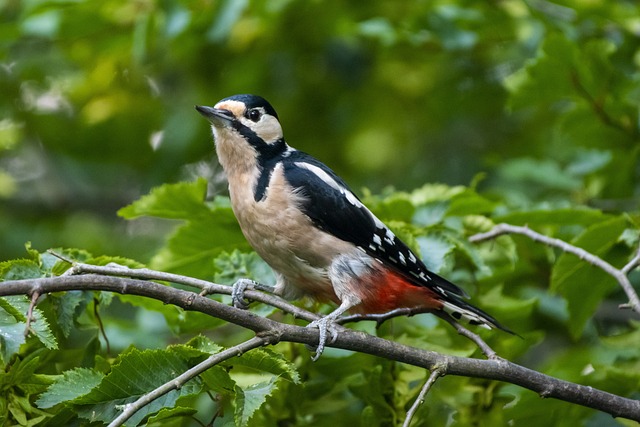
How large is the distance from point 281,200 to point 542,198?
7.41ft

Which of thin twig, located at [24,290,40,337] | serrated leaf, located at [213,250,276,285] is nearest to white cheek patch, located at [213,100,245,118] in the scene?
serrated leaf, located at [213,250,276,285]

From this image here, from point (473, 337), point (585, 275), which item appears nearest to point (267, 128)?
point (473, 337)

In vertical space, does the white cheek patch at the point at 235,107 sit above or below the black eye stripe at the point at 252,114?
above

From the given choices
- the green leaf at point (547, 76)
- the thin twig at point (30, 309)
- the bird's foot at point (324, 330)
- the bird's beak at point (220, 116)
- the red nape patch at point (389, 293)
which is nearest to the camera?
the thin twig at point (30, 309)

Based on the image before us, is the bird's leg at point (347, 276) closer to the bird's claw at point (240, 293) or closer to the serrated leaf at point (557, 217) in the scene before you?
the bird's claw at point (240, 293)

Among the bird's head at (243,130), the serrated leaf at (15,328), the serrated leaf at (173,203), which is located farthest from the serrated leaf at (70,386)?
the bird's head at (243,130)

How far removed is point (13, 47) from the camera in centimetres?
513

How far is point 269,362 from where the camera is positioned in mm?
2211

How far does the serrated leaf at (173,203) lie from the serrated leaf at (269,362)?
1.05m

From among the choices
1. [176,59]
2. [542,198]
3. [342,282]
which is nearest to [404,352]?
[342,282]

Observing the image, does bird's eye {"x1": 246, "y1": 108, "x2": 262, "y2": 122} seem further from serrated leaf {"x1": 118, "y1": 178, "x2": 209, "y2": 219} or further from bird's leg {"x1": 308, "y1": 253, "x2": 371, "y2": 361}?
bird's leg {"x1": 308, "y1": 253, "x2": 371, "y2": 361}

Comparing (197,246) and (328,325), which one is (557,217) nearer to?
(328,325)

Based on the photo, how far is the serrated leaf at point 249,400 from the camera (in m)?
2.09

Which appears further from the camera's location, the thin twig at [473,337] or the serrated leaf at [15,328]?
the thin twig at [473,337]
